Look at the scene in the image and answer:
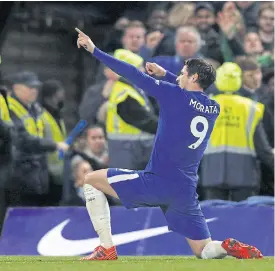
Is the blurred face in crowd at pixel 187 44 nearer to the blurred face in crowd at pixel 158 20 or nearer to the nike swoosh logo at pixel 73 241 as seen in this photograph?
the blurred face in crowd at pixel 158 20

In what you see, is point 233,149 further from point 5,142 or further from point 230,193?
point 5,142

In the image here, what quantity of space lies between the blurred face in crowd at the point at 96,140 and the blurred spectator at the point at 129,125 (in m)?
0.10

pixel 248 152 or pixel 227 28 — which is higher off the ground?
pixel 227 28

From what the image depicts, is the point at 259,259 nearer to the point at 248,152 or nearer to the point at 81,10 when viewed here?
the point at 248,152

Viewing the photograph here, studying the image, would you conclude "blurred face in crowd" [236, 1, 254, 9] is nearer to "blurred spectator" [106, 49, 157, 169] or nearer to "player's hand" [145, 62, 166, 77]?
"blurred spectator" [106, 49, 157, 169]

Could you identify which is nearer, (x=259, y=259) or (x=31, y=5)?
(x=259, y=259)

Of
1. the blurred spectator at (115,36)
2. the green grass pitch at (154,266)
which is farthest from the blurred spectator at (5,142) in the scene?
the green grass pitch at (154,266)

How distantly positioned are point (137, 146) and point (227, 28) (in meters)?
2.07

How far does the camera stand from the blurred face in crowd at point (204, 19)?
13.1m

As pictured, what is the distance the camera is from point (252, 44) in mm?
13094

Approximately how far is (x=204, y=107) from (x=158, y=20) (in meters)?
4.50

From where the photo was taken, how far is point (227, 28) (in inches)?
519

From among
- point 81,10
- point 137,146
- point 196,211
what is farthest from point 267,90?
point 196,211

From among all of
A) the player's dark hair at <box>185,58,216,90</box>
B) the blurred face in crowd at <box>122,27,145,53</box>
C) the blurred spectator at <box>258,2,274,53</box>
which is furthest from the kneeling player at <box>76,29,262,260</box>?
Answer: the blurred spectator at <box>258,2,274,53</box>
